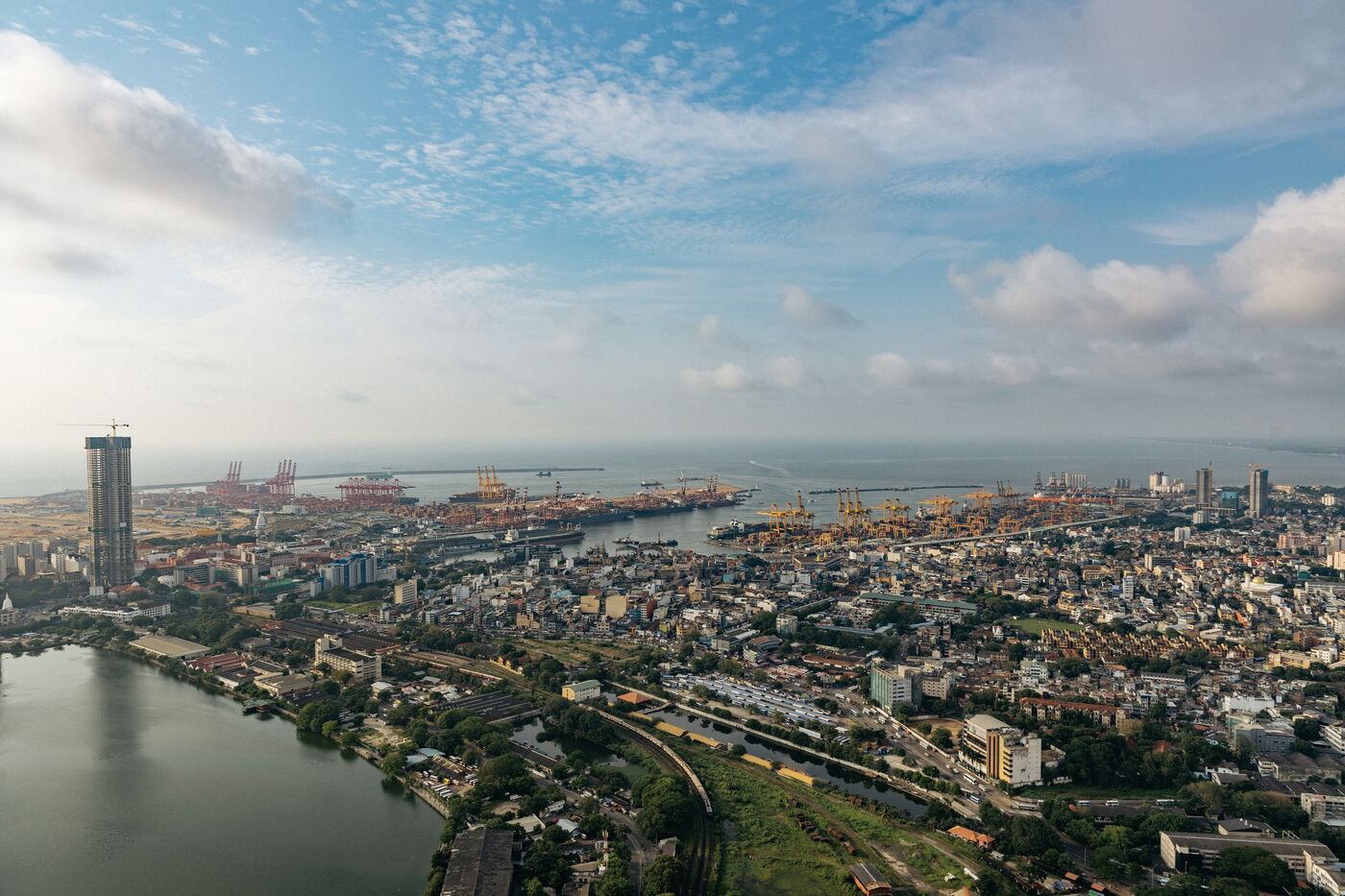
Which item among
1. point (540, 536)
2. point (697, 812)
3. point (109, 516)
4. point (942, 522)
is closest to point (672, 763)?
point (697, 812)

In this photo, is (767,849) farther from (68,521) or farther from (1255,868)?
(68,521)

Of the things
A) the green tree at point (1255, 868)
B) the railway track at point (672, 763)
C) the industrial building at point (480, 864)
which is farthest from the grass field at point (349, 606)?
the green tree at point (1255, 868)

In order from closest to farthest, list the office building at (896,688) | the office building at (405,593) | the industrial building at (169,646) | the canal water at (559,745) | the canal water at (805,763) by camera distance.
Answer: the canal water at (805,763), the canal water at (559,745), the office building at (896,688), the industrial building at (169,646), the office building at (405,593)

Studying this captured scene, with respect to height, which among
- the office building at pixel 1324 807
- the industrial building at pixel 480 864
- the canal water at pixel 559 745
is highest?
the industrial building at pixel 480 864

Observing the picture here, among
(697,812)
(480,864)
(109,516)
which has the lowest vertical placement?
(697,812)

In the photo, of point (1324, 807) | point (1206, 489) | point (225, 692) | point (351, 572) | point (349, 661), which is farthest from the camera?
point (1206, 489)

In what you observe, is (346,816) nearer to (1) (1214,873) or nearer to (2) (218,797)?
(2) (218,797)

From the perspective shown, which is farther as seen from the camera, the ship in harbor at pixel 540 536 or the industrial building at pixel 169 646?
the ship in harbor at pixel 540 536

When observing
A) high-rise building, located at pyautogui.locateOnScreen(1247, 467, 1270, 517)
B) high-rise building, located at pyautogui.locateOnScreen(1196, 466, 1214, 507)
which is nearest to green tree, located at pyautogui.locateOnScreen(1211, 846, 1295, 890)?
high-rise building, located at pyautogui.locateOnScreen(1247, 467, 1270, 517)

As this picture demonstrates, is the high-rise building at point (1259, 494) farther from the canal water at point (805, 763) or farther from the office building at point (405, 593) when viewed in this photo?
the office building at point (405, 593)
